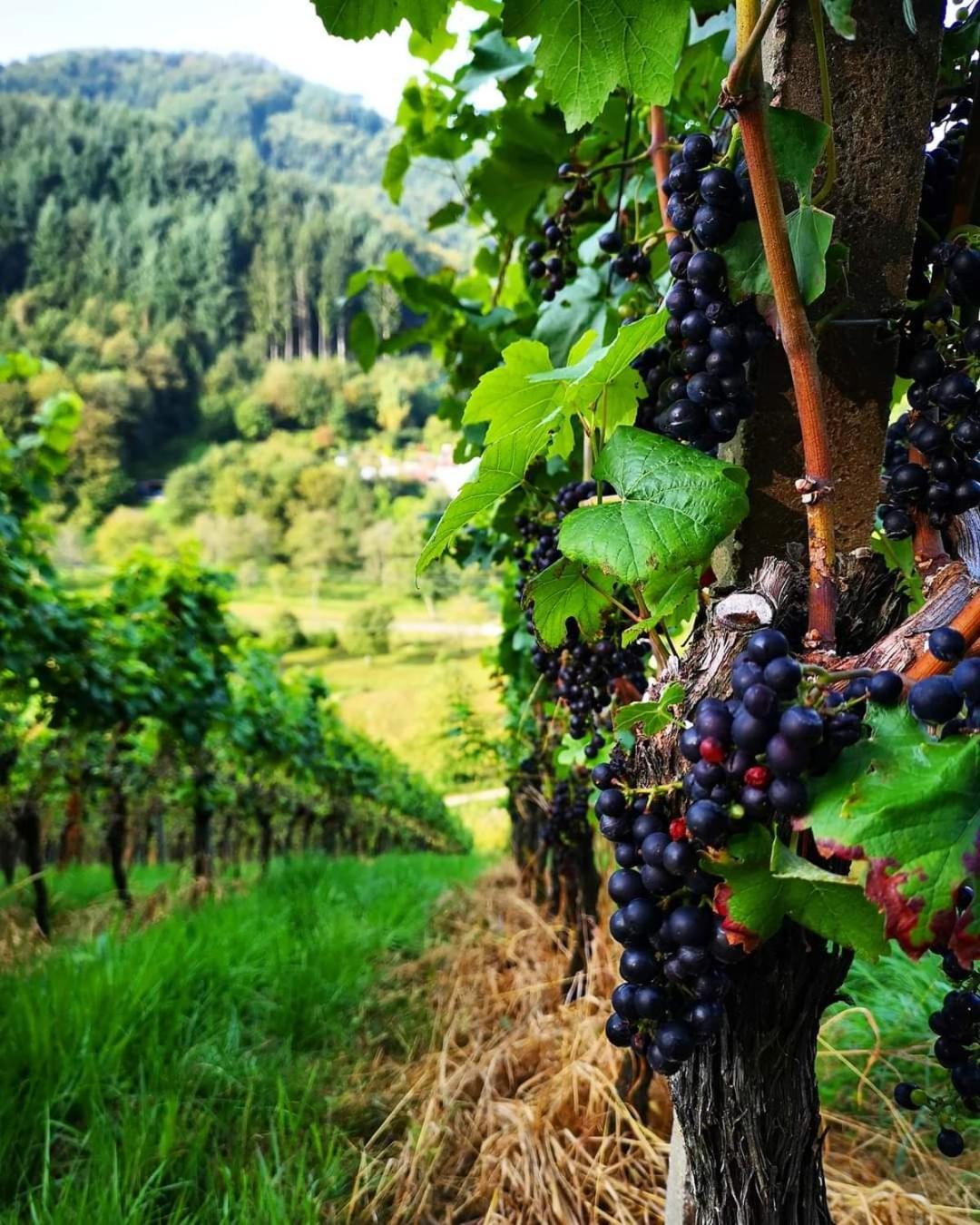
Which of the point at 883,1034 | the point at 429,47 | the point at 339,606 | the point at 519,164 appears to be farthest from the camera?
the point at 339,606

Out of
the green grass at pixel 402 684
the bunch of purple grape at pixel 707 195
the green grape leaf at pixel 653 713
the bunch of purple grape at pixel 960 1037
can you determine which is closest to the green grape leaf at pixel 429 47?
the bunch of purple grape at pixel 707 195

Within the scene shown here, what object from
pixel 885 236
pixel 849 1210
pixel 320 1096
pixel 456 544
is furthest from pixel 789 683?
pixel 320 1096

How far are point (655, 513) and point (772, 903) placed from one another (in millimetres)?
349

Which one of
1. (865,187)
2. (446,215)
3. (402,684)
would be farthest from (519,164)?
(402,684)

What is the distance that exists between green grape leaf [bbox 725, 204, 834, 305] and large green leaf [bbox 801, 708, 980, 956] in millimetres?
414

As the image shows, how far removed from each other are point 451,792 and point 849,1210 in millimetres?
20655

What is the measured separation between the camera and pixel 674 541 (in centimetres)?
69

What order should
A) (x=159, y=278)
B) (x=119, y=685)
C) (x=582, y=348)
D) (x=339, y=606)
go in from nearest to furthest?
(x=582, y=348)
(x=119, y=685)
(x=339, y=606)
(x=159, y=278)

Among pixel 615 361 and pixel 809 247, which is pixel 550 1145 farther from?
pixel 809 247

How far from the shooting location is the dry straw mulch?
57.9 inches

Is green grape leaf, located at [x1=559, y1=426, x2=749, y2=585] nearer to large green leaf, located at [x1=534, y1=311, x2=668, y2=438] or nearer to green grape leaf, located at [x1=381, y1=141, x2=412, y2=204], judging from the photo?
large green leaf, located at [x1=534, y1=311, x2=668, y2=438]

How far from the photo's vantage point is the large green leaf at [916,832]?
52cm

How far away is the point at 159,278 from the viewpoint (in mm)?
60094

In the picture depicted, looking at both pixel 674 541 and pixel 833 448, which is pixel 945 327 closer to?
pixel 833 448
